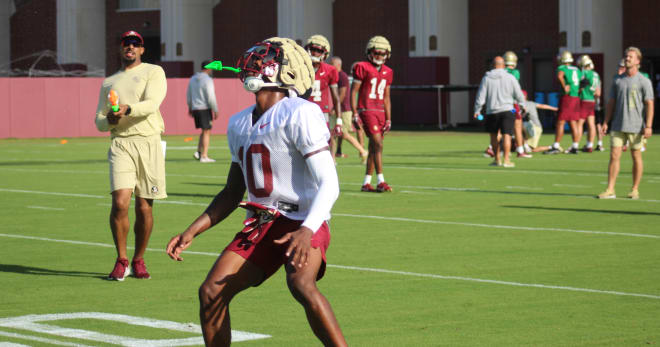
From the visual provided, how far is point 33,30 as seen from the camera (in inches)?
2432

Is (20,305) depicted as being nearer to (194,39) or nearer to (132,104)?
(132,104)

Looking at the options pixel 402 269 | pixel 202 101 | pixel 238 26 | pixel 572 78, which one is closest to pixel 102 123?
pixel 402 269

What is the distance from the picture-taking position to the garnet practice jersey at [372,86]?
59.8 ft

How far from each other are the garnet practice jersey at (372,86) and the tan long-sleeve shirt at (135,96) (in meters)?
7.97

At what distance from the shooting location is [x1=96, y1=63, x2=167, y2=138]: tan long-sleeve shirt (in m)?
10.4

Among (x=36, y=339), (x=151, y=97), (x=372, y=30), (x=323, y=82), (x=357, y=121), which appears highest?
(x=372, y=30)

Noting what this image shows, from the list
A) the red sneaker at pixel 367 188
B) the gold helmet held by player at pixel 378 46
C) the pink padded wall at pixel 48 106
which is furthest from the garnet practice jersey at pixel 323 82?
the pink padded wall at pixel 48 106

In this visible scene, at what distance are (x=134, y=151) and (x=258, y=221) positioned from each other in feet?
14.4

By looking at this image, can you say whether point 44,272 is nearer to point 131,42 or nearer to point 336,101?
point 131,42

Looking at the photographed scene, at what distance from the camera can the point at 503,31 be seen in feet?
150

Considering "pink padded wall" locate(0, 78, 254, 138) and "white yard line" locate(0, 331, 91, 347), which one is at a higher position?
"pink padded wall" locate(0, 78, 254, 138)

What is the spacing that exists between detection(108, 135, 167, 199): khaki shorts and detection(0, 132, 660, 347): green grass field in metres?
0.73

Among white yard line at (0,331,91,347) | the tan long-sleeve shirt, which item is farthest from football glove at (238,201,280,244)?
the tan long-sleeve shirt

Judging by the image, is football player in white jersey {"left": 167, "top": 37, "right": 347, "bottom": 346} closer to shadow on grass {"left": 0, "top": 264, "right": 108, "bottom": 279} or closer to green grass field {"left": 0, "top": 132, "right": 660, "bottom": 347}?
green grass field {"left": 0, "top": 132, "right": 660, "bottom": 347}
